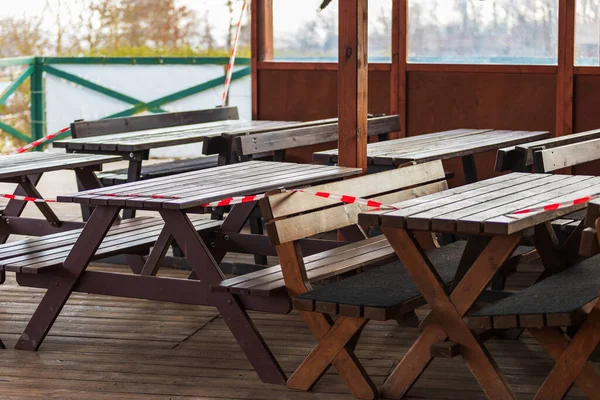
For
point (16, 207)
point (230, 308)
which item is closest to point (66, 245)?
point (230, 308)

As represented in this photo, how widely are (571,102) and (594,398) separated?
487cm

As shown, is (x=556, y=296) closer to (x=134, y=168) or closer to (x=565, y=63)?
(x=134, y=168)

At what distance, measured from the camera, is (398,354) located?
→ 15.8 ft

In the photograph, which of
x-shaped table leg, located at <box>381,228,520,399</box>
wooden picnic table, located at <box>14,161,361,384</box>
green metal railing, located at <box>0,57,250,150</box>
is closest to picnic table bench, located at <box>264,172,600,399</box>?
x-shaped table leg, located at <box>381,228,520,399</box>

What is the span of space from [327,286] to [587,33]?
484cm

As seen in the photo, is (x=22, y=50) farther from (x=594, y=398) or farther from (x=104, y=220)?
(x=594, y=398)

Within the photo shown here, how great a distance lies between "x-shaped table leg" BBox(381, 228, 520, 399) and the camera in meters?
3.89

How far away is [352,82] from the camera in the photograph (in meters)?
5.74

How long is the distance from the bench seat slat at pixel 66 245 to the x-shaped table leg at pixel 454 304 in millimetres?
1669

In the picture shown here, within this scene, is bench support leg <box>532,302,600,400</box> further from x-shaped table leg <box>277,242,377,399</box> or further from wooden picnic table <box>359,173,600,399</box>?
x-shaped table leg <box>277,242,377,399</box>

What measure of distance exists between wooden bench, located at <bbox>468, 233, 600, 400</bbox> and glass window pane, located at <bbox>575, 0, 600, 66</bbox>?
15.5 ft

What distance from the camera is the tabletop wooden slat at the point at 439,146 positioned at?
6.33 meters

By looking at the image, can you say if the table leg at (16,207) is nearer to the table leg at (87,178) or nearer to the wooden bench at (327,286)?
the table leg at (87,178)

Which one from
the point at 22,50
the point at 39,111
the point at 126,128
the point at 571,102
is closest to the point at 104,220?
the point at 126,128
